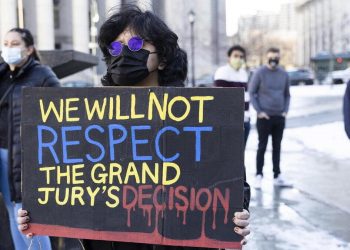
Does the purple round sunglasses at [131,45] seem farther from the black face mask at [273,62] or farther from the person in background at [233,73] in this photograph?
the black face mask at [273,62]

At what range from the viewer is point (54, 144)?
95.0 inches

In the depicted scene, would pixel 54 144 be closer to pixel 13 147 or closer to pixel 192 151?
pixel 192 151

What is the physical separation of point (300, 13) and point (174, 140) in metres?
134

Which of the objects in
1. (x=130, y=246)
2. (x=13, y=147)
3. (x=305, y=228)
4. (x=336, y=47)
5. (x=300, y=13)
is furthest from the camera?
(x=300, y=13)

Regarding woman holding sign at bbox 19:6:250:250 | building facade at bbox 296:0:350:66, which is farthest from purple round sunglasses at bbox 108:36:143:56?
building facade at bbox 296:0:350:66

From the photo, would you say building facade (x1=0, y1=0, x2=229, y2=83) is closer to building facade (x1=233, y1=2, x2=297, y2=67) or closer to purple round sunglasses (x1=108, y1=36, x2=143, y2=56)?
building facade (x1=233, y1=2, x2=297, y2=67)

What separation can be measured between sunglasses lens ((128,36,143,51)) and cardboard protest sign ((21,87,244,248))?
20 centimetres

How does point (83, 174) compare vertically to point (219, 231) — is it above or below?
above

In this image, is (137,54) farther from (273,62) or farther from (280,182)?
(280,182)

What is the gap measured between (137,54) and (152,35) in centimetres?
12

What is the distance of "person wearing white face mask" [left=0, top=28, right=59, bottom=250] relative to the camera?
14.3ft

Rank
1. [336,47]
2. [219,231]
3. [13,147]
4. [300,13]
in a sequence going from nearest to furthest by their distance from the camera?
1. [219,231]
2. [13,147]
3. [336,47]
4. [300,13]

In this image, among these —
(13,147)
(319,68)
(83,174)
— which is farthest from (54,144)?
(319,68)

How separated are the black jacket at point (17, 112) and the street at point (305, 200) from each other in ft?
7.38
